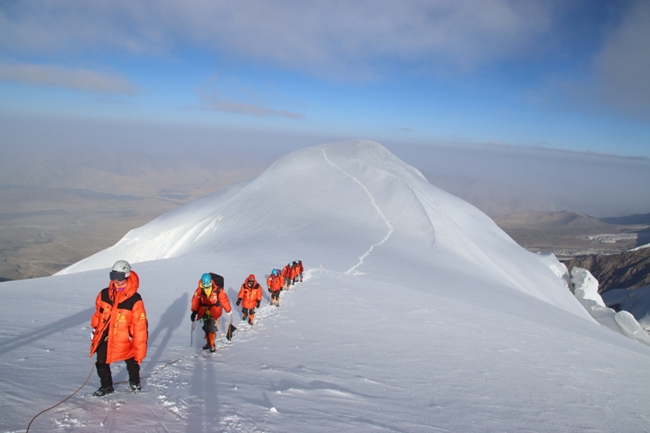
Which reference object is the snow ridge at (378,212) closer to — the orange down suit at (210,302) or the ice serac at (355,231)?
the ice serac at (355,231)

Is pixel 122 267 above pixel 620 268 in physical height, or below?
above

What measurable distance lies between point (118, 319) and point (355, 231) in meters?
24.8

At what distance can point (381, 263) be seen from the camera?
2039cm

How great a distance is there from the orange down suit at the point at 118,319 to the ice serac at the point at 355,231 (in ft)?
44.3

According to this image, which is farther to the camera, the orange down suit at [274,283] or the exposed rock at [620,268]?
the exposed rock at [620,268]

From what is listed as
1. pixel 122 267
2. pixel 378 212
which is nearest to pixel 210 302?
pixel 122 267

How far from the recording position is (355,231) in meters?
29.0

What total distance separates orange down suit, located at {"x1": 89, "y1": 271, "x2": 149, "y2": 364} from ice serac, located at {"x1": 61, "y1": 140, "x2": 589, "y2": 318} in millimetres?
13495

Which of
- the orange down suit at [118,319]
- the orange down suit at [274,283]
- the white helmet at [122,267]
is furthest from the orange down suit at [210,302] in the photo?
the orange down suit at [274,283]

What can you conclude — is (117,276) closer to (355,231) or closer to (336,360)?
(336,360)

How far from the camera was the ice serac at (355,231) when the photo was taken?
71.7ft

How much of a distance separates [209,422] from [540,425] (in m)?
5.16

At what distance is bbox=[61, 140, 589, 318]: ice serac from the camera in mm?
21844

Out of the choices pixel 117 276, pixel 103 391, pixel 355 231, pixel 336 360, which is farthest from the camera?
pixel 355 231
